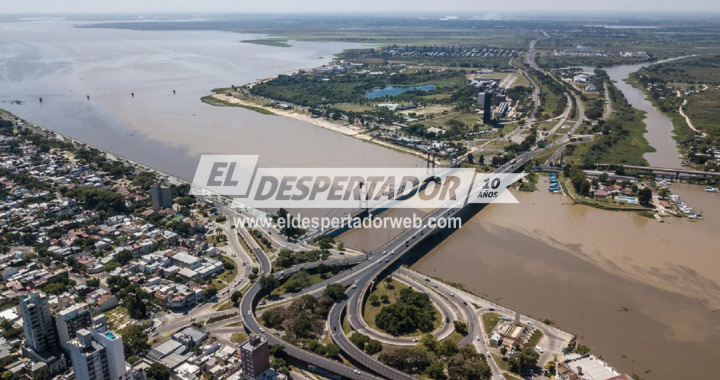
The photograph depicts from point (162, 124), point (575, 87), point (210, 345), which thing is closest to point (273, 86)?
point (162, 124)

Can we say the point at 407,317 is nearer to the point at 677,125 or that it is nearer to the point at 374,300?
the point at 374,300

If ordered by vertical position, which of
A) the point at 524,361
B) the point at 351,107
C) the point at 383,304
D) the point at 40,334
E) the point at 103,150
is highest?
the point at 351,107

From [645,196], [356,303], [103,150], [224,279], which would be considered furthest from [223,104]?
[645,196]

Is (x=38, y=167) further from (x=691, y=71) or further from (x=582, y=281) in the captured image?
(x=691, y=71)

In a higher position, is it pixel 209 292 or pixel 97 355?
pixel 97 355

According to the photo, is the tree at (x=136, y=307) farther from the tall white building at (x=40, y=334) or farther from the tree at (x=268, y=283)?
the tree at (x=268, y=283)

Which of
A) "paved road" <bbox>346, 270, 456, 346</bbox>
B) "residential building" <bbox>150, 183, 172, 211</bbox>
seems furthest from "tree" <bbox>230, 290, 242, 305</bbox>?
"residential building" <bbox>150, 183, 172, 211</bbox>
